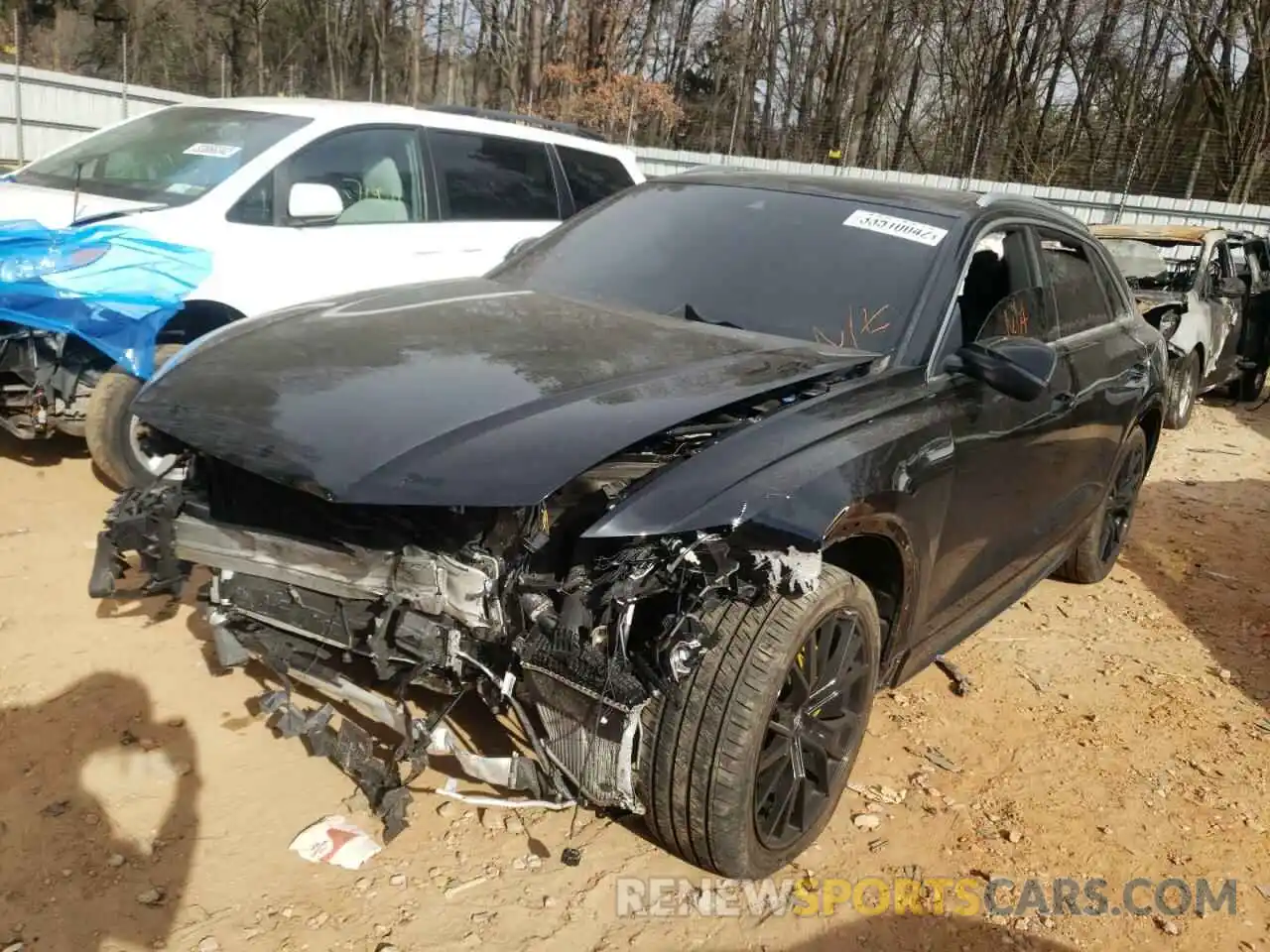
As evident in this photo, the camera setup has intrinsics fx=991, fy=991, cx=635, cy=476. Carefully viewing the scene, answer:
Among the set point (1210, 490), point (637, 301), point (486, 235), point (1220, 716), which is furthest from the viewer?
point (1210, 490)

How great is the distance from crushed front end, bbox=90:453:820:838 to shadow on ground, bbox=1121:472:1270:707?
305 cm

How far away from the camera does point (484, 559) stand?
7.34 feet

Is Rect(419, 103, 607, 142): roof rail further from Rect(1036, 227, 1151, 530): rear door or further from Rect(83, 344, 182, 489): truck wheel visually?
Rect(1036, 227, 1151, 530): rear door

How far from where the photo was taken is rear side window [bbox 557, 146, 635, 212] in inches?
269

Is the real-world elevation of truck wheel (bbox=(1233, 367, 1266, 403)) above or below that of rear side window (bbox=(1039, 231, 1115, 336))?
below

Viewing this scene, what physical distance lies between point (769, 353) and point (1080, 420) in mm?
1602

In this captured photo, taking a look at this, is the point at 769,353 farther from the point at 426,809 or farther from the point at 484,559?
the point at 426,809

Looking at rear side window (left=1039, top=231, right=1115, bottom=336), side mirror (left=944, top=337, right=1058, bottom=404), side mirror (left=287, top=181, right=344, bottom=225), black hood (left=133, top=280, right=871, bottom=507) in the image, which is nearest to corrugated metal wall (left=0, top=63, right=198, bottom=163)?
side mirror (left=287, top=181, right=344, bottom=225)

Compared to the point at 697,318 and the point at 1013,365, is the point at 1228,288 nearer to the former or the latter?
the point at 1013,365

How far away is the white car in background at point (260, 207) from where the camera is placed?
4.55 meters

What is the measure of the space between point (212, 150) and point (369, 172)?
0.82 m

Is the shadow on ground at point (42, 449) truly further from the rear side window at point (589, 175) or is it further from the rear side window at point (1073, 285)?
the rear side window at point (1073, 285)

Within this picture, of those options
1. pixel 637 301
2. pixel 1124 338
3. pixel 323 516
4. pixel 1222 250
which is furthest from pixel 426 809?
pixel 1222 250

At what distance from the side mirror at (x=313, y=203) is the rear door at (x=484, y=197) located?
690 mm
